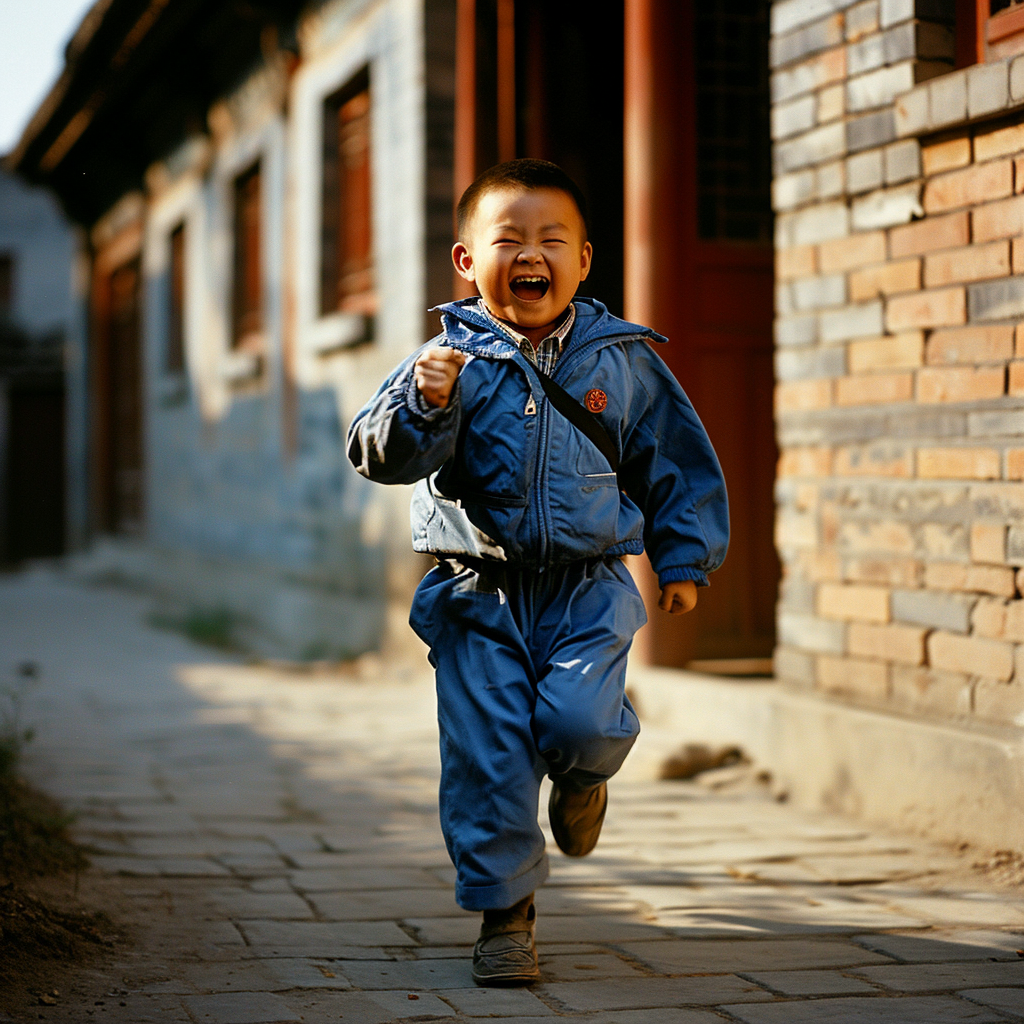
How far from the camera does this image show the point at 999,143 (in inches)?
138

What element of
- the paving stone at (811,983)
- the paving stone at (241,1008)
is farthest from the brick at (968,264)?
the paving stone at (241,1008)

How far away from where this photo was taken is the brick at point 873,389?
3840 millimetres

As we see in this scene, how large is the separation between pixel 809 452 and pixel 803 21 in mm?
1330

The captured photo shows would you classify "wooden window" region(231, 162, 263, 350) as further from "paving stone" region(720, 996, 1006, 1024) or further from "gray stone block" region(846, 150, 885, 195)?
"paving stone" region(720, 996, 1006, 1024)

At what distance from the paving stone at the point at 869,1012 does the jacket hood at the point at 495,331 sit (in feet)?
4.00

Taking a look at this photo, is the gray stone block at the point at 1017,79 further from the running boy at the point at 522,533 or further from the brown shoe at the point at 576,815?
the brown shoe at the point at 576,815

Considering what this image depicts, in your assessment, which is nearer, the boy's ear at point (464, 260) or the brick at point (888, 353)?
the boy's ear at point (464, 260)

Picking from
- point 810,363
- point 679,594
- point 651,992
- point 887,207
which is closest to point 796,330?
point 810,363

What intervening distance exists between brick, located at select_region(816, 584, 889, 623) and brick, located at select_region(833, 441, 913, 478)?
34cm

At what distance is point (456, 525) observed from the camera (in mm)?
2572

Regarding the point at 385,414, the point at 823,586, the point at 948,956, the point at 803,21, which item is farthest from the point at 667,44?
the point at 948,956

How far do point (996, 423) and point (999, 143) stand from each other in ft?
2.34

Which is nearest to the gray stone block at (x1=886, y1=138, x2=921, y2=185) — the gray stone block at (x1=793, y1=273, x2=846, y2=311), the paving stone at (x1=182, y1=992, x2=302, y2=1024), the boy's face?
the gray stone block at (x1=793, y1=273, x2=846, y2=311)

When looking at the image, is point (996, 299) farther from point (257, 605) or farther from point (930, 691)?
point (257, 605)
